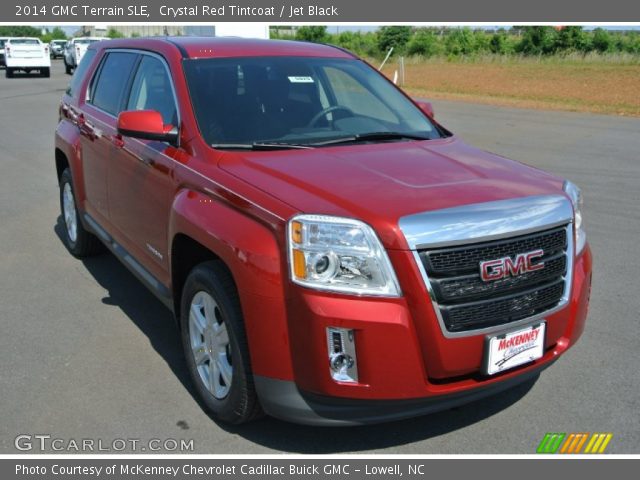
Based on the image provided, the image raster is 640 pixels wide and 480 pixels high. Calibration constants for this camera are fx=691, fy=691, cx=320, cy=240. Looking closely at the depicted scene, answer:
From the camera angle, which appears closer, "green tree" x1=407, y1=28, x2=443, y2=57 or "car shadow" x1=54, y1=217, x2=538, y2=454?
"car shadow" x1=54, y1=217, x2=538, y2=454

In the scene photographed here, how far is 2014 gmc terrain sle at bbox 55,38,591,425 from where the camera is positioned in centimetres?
288

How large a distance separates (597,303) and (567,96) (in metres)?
20.8

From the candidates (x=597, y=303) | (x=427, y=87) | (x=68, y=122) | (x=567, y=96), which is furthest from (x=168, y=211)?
(x=427, y=87)

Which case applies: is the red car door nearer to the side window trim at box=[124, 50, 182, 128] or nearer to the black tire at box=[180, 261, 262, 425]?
the side window trim at box=[124, 50, 182, 128]

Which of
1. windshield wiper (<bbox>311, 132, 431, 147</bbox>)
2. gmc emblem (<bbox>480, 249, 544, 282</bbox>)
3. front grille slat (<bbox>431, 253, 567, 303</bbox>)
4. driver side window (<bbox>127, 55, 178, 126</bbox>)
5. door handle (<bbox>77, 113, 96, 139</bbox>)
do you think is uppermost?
driver side window (<bbox>127, 55, 178, 126</bbox>)

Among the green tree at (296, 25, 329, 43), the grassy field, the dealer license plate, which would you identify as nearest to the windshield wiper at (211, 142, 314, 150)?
the dealer license plate

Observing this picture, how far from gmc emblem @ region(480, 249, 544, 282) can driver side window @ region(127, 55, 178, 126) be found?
6.76 feet

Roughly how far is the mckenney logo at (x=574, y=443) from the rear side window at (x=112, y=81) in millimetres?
3619

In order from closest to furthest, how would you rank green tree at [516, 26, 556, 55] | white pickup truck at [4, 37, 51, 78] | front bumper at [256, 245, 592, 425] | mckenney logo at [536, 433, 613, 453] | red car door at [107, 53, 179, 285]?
front bumper at [256, 245, 592, 425] → mckenney logo at [536, 433, 613, 453] → red car door at [107, 53, 179, 285] → white pickup truck at [4, 37, 51, 78] → green tree at [516, 26, 556, 55]

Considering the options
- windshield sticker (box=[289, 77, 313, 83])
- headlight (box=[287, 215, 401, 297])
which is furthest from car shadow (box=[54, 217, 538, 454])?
windshield sticker (box=[289, 77, 313, 83])

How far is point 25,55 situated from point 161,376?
32367 millimetres

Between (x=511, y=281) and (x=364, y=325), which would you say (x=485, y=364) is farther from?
(x=364, y=325)

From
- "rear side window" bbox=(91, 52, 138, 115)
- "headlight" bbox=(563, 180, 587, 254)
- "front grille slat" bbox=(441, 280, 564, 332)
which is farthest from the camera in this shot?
"rear side window" bbox=(91, 52, 138, 115)

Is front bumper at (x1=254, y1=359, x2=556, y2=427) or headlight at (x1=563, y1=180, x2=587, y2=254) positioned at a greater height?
headlight at (x1=563, y1=180, x2=587, y2=254)
